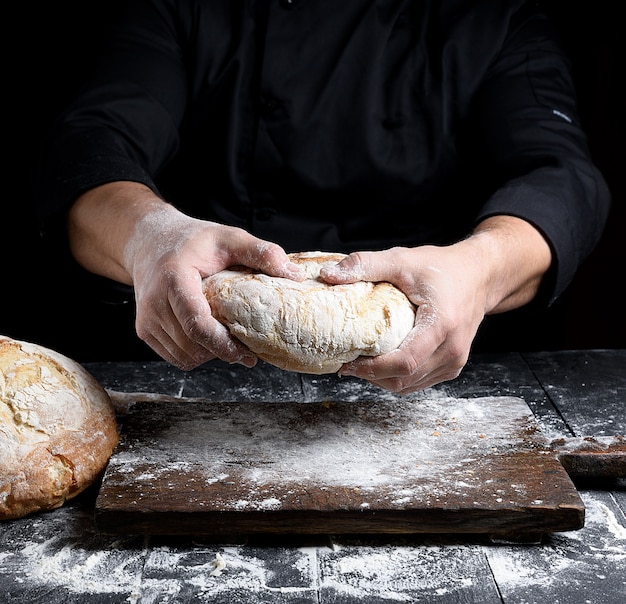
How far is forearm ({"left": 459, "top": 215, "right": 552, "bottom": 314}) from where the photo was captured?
153 centimetres

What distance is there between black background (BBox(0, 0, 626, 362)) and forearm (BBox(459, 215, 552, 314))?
587mm

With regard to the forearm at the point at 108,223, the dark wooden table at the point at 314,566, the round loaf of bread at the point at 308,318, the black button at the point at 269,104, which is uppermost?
the black button at the point at 269,104

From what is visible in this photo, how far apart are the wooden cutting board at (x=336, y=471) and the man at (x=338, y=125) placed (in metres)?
0.41

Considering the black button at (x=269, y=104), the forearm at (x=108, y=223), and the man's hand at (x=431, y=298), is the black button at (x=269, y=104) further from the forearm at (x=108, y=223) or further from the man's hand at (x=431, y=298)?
the man's hand at (x=431, y=298)

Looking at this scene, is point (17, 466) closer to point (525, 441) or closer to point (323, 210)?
point (525, 441)

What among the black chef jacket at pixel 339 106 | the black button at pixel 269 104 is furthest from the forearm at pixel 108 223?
the black button at pixel 269 104

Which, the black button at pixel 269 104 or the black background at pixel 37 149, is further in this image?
the black background at pixel 37 149

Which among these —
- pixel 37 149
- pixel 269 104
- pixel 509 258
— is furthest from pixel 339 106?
pixel 37 149

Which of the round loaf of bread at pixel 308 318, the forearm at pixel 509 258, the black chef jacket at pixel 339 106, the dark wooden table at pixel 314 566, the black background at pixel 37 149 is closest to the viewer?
the dark wooden table at pixel 314 566

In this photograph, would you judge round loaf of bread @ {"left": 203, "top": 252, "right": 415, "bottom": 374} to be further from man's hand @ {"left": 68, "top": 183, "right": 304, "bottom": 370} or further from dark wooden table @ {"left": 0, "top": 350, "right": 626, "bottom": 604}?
dark wooden table @ {"left": 0, "top": 350, "right": 626, "bottom": 604}

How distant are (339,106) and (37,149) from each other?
3.22 ft

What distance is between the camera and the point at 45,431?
131cm

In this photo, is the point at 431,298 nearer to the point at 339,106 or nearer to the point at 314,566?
the point at 314,566

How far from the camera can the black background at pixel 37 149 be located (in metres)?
2.39
